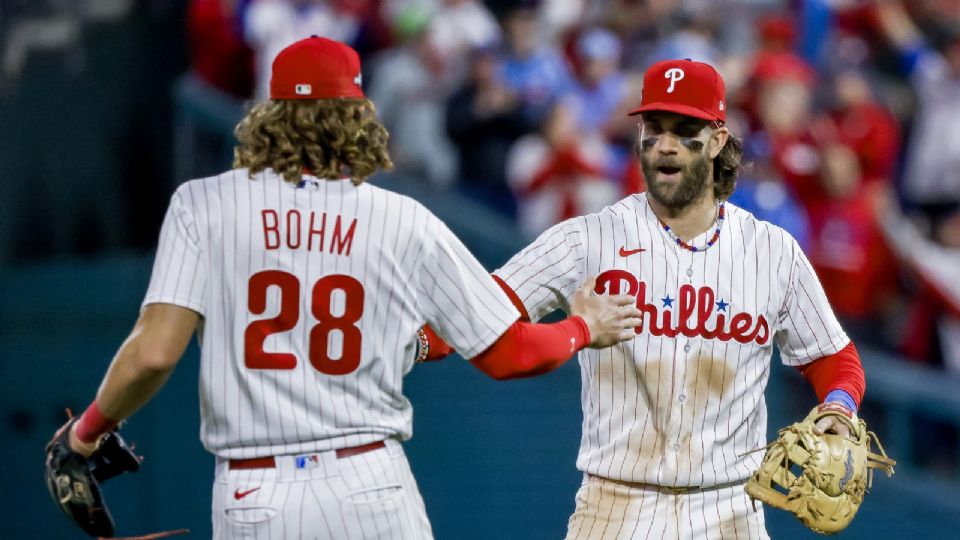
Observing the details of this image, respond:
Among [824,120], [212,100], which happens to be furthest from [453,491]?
[824,120]

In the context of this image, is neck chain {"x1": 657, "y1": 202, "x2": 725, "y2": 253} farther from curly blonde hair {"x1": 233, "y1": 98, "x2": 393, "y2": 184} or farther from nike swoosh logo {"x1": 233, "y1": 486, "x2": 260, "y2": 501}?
nike swoosh logo {"x1": 233, "y1": 486, "x2": 260, "y2": 501}

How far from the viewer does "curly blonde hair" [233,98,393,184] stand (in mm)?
3686

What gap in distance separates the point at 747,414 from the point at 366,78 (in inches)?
184

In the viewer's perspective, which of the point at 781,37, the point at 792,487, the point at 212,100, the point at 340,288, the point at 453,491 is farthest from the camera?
the point at 781,37

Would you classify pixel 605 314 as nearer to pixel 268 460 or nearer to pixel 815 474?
pixel 815 474

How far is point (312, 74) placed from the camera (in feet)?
12.2

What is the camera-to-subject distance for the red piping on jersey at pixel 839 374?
431 centimetres

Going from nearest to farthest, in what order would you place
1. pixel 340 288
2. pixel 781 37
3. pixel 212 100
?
pixel 340 288 → pixel 212 100 → pixel 781 37

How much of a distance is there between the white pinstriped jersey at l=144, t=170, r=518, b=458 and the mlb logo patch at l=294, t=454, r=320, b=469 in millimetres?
23

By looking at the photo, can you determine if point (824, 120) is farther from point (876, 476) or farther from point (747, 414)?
point (747, 414)

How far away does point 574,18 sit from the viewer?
9.03 metres

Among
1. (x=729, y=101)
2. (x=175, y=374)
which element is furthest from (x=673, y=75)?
(x=729, y=101)

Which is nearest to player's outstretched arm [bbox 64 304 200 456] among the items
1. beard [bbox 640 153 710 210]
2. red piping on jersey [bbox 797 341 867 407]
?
beard [bbox 640 153 710 210]

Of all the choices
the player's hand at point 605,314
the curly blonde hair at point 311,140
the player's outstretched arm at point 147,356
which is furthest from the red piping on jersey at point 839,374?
the player's outstretched arm at point 147,356
